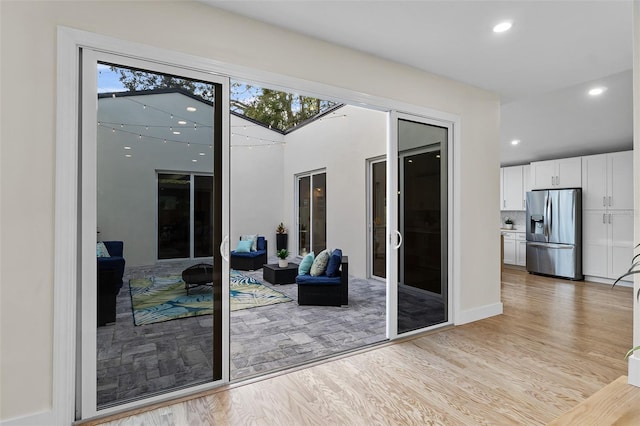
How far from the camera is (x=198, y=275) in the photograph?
236 centimetres

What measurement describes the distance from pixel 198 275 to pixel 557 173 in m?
7.54

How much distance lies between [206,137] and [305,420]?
201 centimetres

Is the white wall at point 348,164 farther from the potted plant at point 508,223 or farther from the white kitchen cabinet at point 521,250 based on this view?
the potted plant at point 508,223

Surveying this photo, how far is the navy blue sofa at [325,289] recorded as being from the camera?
4.48 metres

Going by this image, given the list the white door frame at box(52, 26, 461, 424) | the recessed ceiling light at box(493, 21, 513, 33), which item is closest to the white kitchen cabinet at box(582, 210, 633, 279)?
the recessed ceiling light at box(493, 21, 513, 33)

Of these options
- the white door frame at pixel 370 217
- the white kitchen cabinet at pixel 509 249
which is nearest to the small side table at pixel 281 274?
the white door frame at pixel 370 217

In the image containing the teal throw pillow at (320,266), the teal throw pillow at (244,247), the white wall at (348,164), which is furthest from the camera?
the teal throw pillow at (244,247)

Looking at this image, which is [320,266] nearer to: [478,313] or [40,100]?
[478,313]

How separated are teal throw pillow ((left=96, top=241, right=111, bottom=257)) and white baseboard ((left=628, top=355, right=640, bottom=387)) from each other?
9.84 ft

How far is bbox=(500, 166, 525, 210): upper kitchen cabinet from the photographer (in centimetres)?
798

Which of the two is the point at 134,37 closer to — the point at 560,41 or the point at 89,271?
the point at 89,271

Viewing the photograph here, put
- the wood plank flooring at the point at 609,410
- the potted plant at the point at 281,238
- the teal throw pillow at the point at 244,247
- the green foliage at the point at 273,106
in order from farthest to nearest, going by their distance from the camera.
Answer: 1. the green foliage at the point at 273,106
2. the potted plant at the point at 281,238
3. the teal throw pillow at the point at 244,247
4. the wood plank flooring at the point at 609,410

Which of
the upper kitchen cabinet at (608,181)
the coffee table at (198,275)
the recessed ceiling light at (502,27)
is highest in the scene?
the recessed ceiling light at (502,27)

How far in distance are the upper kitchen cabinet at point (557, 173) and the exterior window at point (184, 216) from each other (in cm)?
729
